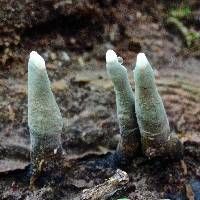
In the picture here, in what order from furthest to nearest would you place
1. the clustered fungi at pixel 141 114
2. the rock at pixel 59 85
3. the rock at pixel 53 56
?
the rock at pixel 53 56, the rock at pixel 59 85, the clustered fungi at pixel 141 114

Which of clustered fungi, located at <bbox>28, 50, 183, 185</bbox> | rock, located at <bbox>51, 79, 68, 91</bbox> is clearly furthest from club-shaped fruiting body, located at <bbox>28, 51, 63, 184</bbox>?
rock, located at <bbox>51, 79, 68, 91</bbox>

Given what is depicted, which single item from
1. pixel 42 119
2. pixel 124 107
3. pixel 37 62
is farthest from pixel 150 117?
pixel 37 62

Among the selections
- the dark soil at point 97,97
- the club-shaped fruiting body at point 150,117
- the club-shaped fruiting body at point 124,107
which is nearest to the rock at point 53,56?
the dark soil at point 97,97

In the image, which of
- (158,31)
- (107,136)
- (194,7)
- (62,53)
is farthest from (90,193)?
(194,7)

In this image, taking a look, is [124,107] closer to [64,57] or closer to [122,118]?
[122,118]

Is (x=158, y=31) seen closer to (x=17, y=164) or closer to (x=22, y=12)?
(x=22, y=12)

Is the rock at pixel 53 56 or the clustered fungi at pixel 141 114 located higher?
the rock at pixel 53 56

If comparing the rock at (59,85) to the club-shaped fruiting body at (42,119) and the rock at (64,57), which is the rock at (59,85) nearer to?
the rock at (64,57)
